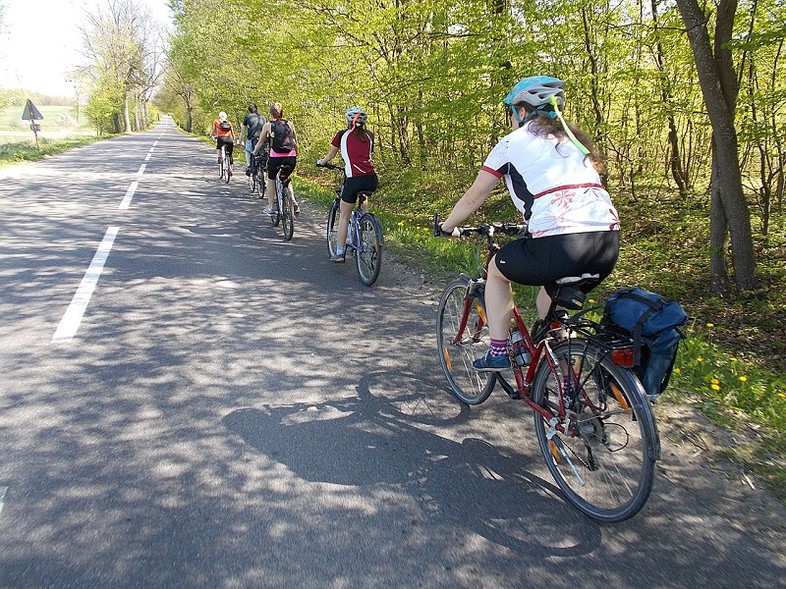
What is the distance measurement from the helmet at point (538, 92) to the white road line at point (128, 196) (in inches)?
431

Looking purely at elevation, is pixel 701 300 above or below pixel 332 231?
below

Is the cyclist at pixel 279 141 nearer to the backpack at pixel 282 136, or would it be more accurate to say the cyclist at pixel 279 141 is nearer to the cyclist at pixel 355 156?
the backpack at pixel 282 136

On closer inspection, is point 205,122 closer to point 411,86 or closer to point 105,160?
point 105,160

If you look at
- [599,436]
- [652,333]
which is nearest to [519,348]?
[599,436]

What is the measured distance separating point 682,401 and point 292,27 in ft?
52.0

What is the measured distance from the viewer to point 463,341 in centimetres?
412

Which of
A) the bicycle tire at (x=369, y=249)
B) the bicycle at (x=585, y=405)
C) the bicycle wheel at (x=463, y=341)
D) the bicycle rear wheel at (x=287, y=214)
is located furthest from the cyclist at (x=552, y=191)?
the bicycle rear wheel at (x=287, y=214)

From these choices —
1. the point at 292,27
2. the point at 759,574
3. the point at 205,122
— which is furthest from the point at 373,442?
the point at 205,122

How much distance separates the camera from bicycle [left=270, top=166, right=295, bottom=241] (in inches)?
365

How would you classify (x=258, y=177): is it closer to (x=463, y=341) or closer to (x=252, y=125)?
(x=252, y=125)

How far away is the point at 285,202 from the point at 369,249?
3194 mm

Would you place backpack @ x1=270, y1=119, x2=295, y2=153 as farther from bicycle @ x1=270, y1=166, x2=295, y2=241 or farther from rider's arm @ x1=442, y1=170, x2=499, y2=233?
rider's arm @ x1=442, y1=170, x2=499, y2=233

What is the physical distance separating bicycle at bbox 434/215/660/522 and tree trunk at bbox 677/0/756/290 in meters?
5.82

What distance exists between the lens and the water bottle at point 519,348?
330 centimetres
